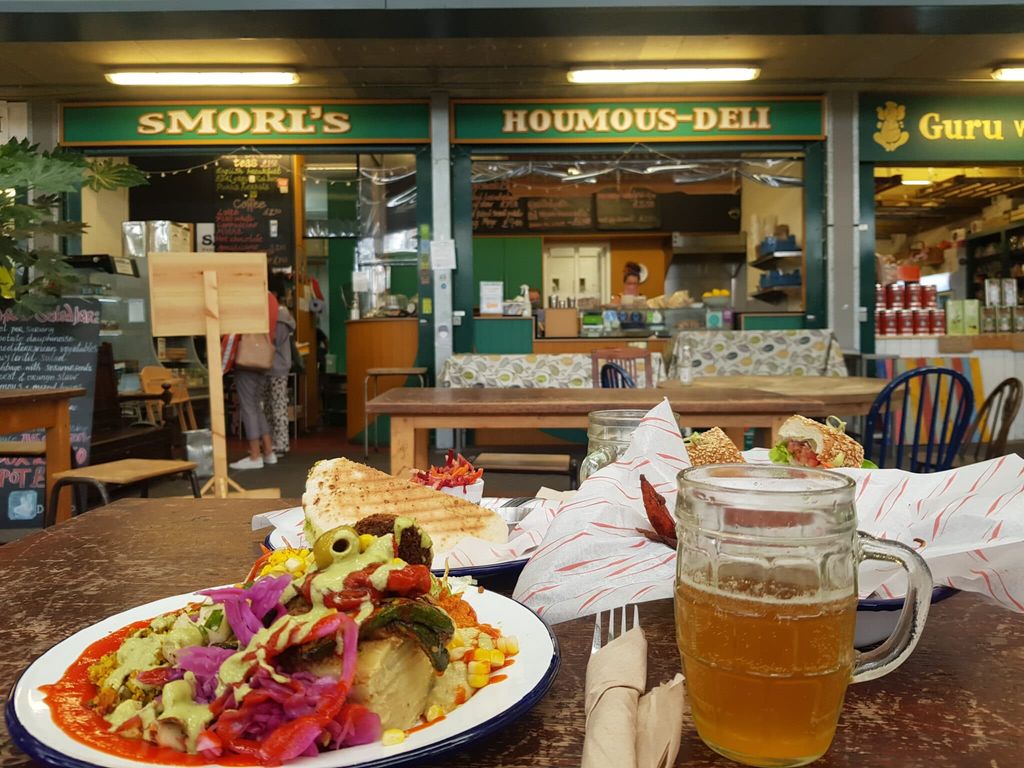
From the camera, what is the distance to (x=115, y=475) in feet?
11.5

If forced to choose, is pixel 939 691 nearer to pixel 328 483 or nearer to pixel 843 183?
pixel 328 483

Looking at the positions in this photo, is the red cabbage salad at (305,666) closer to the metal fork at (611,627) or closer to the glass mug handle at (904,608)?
the metal fork at (611,627)

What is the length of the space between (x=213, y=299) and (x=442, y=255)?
3815mm

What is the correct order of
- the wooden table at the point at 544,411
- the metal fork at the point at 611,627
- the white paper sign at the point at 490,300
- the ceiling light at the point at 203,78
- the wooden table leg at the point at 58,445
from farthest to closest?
1. the white paper sign at the point at 490,300
2. the ceiling light at the point at 203,78
3. the wooden table leg at the point at 58,445
4. the wooden table at the point at 544,411
5. the metal fork at the point at 611,627

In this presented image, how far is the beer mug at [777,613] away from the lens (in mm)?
481

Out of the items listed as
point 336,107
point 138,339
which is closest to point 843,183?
point 336,107

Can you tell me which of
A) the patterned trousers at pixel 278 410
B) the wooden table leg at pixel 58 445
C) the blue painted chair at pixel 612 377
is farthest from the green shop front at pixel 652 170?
the wooden table leg at pixel 58 445

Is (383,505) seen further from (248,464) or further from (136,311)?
(248,464)

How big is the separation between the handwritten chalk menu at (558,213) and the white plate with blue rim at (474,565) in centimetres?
1008

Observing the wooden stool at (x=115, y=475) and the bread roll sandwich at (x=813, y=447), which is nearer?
the bread roll sandwich at (x=813, y=447)

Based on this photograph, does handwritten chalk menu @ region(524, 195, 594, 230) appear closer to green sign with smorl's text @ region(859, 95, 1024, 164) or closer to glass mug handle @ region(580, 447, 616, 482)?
green sign with smorl's text @ region(859, 95, 1024, 164)

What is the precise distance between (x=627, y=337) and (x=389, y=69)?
10.7 ft


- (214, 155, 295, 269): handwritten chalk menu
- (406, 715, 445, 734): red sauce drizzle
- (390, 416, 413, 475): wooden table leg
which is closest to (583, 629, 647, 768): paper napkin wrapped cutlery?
(406, 715, 445, 734): red sauce drizzle

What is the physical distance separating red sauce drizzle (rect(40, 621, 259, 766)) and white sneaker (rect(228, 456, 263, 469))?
253 inches
